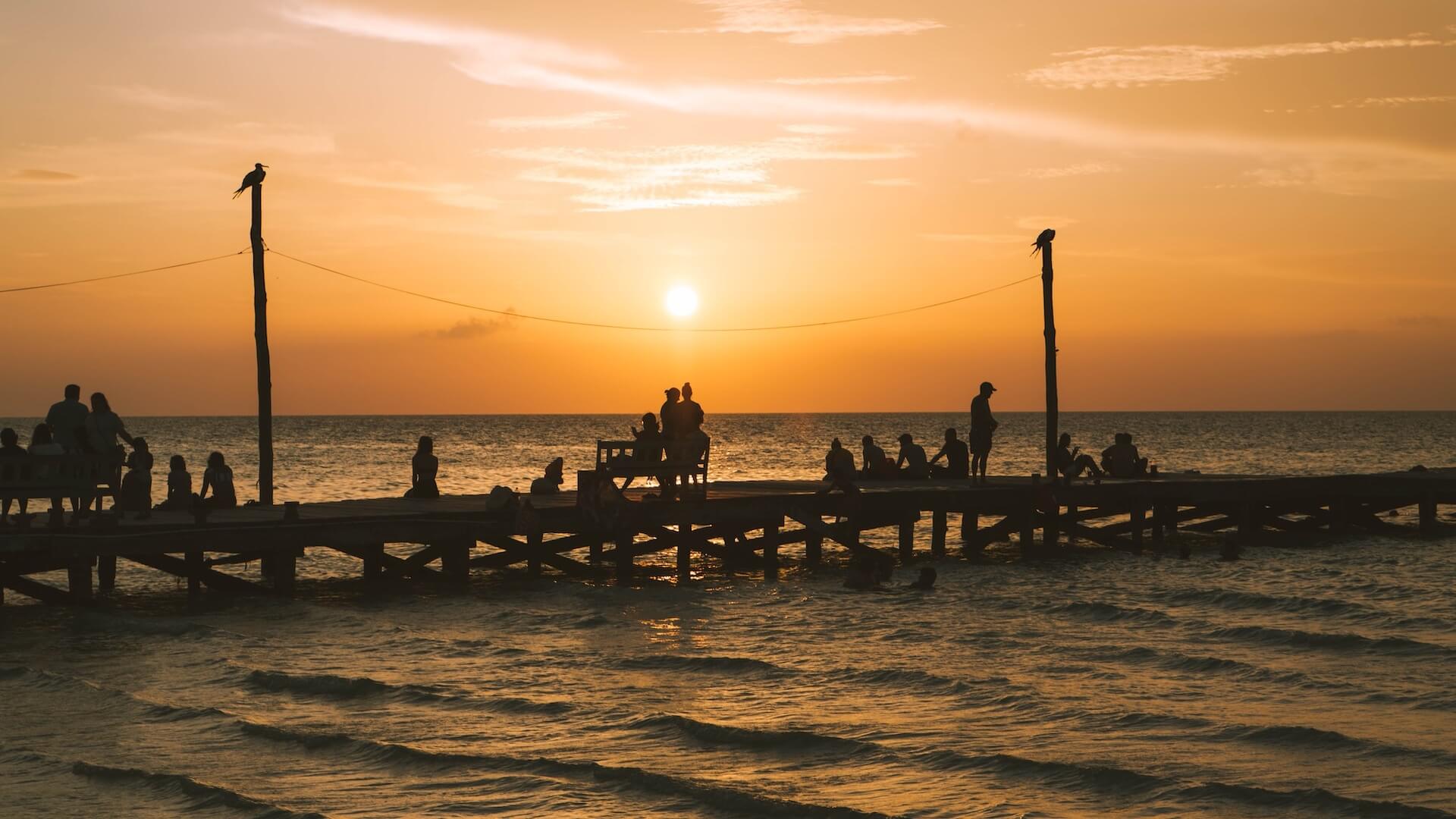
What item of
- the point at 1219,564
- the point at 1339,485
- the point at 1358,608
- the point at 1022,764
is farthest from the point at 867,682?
the point at 1339,485

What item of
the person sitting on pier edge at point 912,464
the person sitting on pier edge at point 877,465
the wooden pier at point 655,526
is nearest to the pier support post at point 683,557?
the wooden pier at point 655,526

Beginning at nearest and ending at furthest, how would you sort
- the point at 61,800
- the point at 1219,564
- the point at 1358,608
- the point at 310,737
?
1. the point at 61,800
2. the point at 310,737
3. the point at 1358,608
4. the point at 1219,564

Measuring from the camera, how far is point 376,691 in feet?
52.0

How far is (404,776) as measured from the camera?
40.6 ft

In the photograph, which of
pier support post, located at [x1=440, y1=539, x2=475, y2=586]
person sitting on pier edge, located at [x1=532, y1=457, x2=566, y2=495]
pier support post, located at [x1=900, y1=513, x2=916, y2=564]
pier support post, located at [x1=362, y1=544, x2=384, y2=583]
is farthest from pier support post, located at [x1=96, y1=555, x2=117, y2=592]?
pier support post, located at [x1=900, y1=513, x2=916, y2=564]

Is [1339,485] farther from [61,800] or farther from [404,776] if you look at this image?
[61,800]

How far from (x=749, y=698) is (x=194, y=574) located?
38.8 feet

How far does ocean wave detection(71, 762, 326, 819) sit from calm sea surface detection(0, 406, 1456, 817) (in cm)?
4

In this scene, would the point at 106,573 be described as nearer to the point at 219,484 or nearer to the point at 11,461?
the point at 219,484

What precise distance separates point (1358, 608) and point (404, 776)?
16257mm

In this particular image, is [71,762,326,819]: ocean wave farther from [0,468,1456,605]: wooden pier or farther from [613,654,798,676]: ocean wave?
[0,468,1456,605]: wooden pier

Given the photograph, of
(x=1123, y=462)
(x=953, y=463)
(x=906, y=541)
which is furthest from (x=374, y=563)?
(x=1123, y=462)

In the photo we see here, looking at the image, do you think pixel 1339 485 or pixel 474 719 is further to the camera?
pixel 1339 485

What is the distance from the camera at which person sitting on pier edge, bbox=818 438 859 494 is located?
1025 inches
